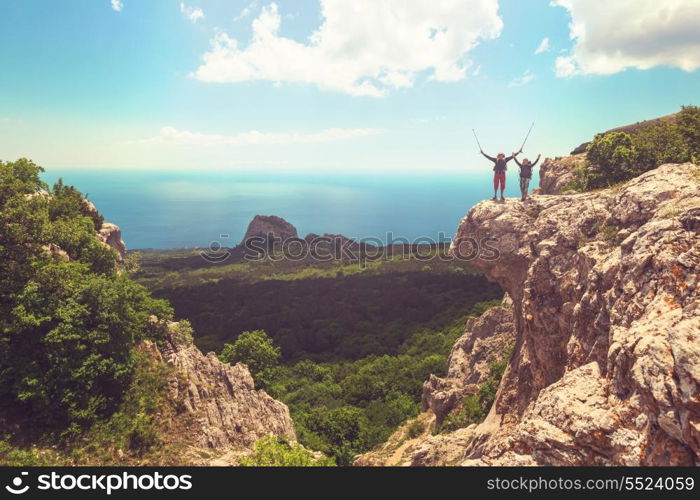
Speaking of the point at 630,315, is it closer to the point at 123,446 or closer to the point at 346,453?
the point at 123,446

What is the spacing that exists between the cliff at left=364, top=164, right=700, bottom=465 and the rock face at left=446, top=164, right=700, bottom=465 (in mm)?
34

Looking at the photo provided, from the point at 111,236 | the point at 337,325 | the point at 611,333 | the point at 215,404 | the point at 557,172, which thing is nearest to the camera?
the point at 611,333

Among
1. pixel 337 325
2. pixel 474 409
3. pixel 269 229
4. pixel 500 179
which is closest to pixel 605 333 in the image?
pixel 500 179

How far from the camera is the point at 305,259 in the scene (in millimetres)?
132375

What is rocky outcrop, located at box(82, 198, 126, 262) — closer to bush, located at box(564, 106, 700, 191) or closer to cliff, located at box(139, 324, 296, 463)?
cliff, located at box(139, 324, 296, 463)

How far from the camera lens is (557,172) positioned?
133 feet

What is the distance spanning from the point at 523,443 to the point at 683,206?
35.7 feet

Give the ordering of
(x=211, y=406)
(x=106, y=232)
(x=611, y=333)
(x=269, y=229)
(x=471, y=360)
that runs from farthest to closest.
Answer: (x=269, y=229)
(x=106, y=232)
(x=471, y=360)
(x=211, y=406)
(x=611, y=333)

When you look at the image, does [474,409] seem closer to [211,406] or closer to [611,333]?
[611,333]

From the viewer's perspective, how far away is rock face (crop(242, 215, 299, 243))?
149375 millimetres

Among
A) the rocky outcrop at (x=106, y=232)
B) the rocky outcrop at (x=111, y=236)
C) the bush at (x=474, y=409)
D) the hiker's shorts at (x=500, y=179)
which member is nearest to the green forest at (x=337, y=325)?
the rocky outcrop at (x=111, y=236)
